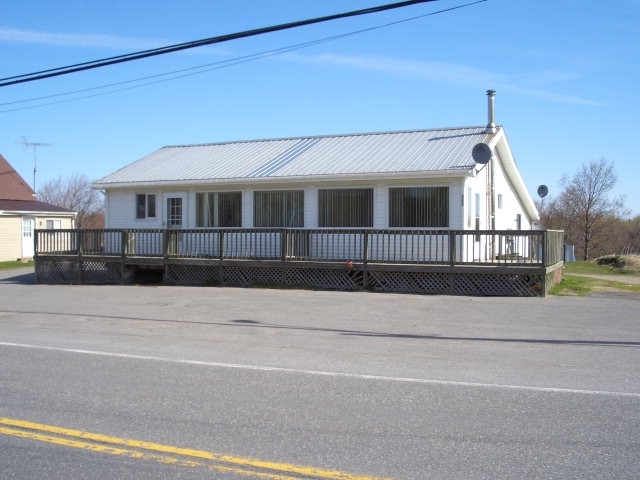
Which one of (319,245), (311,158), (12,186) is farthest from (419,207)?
(12,186)

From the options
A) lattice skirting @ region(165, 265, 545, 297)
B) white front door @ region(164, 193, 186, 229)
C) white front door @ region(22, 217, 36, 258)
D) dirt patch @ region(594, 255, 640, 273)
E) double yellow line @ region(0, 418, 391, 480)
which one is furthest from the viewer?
white front door @ region(22, 217, 36, 258)

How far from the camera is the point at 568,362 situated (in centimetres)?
816

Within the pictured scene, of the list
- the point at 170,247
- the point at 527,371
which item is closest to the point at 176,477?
the point at 527,371

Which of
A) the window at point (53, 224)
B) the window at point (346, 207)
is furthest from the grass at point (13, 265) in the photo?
the window at point (346, 207)

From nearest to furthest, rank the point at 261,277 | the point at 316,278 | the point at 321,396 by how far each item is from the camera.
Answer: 1. the point at 321,396
2. the point at 316,278
3. the point at 261,277

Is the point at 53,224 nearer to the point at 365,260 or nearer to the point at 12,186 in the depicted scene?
the point at 12,186

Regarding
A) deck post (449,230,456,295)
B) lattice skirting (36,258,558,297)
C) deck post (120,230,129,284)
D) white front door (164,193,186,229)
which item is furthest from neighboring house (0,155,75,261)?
deck post (449,230,456,295)

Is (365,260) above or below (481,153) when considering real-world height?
below

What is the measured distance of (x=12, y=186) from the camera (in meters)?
36.9

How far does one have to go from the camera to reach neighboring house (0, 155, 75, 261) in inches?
1292

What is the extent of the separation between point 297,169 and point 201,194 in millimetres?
3446

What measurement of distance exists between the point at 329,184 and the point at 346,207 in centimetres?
83

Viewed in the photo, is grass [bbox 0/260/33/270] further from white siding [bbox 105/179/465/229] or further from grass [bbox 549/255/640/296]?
grass [bbox 549/255/640/296]

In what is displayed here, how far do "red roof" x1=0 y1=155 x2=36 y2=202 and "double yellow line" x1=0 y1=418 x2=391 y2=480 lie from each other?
33511mm
